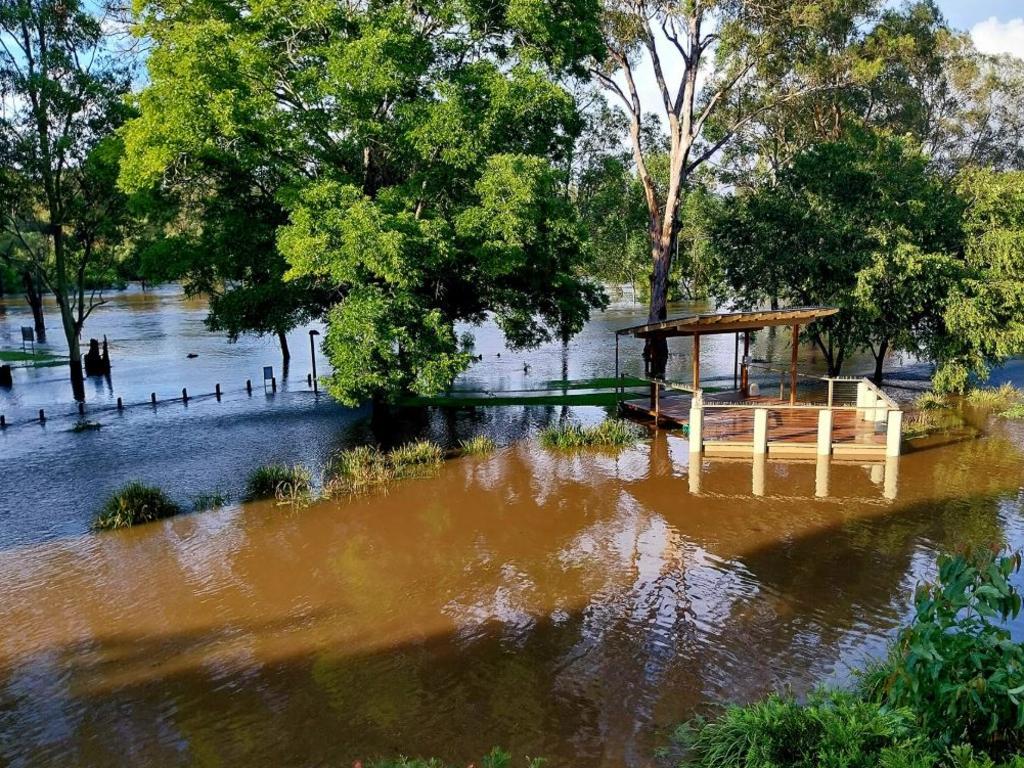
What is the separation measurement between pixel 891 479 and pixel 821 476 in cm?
151

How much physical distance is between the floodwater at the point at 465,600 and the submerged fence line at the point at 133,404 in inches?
212

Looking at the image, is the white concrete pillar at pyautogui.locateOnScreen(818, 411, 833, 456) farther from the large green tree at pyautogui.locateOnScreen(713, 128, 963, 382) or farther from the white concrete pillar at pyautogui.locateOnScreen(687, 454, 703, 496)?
the large green tree at pyautogui.locateOnScreen(713, 128, 963, 382)

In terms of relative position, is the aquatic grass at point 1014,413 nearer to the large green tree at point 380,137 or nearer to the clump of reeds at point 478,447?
the large green tree at point 380,137

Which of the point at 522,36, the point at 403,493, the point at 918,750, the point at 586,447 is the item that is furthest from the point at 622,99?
the point at 918,750

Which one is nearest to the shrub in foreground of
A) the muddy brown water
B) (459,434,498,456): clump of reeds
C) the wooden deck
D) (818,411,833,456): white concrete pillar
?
the muddy brown water

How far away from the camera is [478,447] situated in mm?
19219

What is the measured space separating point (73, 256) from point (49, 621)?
2320 cm

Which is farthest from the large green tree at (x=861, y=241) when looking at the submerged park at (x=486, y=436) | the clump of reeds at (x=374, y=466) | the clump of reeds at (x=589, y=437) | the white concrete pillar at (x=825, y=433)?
the clump of reeds at (x=374, y=466)

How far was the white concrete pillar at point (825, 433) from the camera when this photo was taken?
17.7 m

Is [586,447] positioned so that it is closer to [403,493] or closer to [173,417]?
[403,493]

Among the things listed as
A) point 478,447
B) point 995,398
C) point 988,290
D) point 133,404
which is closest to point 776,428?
point 478,447

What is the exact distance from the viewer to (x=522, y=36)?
1970cm

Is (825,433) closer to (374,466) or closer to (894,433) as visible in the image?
(894,433)

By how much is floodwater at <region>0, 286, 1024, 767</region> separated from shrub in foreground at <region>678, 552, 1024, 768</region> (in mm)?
1724
